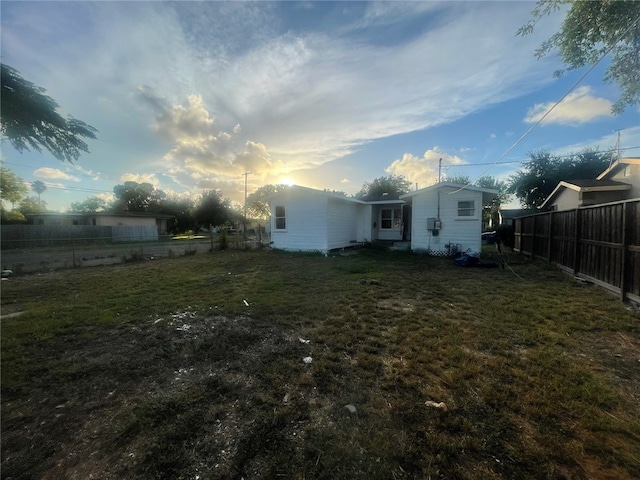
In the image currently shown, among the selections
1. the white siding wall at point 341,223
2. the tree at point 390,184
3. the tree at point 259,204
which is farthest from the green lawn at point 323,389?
the tree at point 259,204

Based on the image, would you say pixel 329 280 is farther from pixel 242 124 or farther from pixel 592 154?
pixel 592 154

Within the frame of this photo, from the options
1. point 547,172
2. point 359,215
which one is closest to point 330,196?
point 359,215

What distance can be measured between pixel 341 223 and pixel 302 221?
7.08ft

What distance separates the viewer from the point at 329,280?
718cm

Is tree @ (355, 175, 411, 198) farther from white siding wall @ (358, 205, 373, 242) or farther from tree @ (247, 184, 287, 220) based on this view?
white siding wall @ (358, 205, 373, 242)

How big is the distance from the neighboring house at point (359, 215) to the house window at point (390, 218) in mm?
216

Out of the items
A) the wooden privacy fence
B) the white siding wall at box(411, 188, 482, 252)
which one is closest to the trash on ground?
the wooden privacy fence

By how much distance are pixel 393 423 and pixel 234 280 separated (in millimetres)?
6083

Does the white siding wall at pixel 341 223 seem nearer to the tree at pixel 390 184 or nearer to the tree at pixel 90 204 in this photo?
the tree at pixel 390 184

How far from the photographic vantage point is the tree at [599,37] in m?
7.12

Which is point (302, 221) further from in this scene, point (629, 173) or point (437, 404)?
point (629, 173)

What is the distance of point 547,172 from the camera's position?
2389cm

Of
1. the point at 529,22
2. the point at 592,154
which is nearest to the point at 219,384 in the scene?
the point at 529,22

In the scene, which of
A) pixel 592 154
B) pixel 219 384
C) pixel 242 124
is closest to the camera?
pixel 219 384
